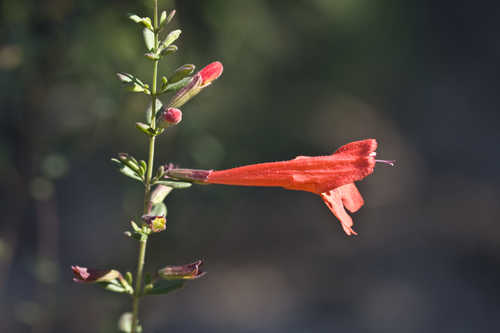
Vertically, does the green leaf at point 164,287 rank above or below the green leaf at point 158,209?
below

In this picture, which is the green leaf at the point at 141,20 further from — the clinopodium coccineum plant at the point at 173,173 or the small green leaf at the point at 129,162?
the small green leaf at the point at 129,162

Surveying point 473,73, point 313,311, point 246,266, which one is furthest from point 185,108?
point 473,73

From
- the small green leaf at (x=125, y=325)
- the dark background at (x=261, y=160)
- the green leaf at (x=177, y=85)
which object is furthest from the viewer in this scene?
the dark background at (x=261, y=160)

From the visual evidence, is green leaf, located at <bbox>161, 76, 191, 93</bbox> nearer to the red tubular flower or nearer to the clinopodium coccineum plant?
the clinopodium coccineum plant

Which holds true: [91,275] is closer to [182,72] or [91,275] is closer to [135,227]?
[135,227]

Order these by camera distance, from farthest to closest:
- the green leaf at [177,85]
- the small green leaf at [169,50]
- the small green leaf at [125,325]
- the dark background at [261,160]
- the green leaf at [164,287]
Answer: the dark background at [261,160] < the small green leaf at [125,325] < the green leaf at [164,287] < the green leaf at [177,85] < the small green leaf at [169,50]

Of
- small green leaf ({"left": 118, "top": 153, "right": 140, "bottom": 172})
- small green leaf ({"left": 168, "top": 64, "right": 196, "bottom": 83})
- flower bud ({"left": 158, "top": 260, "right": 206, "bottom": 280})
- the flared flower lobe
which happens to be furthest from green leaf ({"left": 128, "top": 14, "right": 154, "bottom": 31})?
flower bud ({"left": 158, "top": 260, "right": 206, "bottom": 280})

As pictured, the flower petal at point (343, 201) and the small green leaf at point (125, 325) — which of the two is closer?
the flower petal at point (343, 201)

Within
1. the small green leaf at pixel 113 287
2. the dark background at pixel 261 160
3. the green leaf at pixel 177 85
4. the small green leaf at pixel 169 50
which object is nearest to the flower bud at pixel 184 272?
the small green leaf at pixel 113 287
